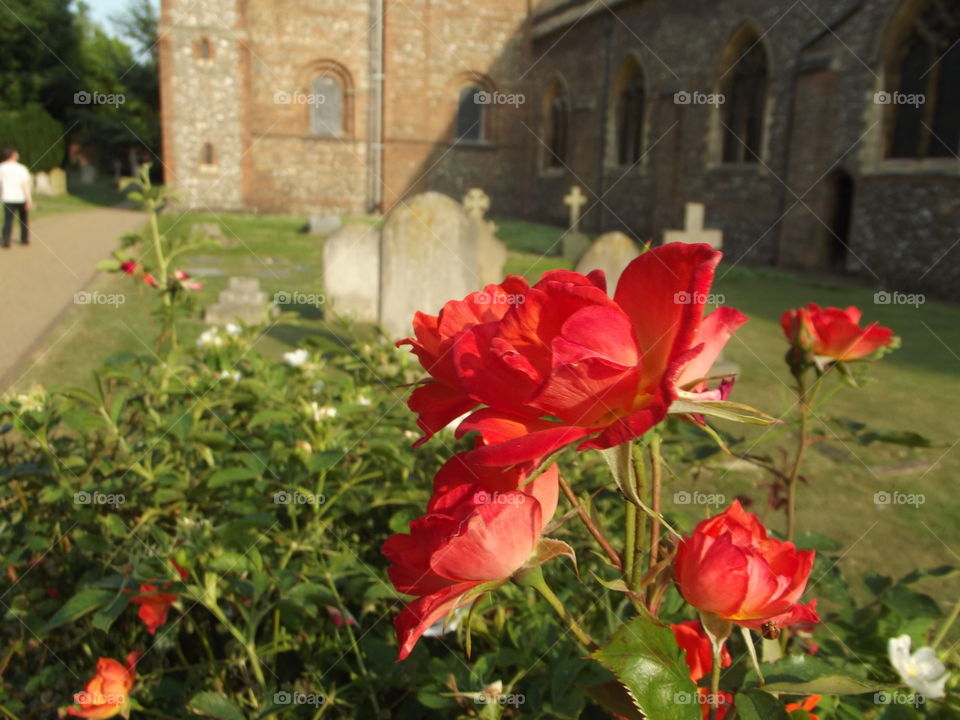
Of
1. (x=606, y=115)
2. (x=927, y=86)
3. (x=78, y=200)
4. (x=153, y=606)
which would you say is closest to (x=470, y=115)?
(x=606, y=115)

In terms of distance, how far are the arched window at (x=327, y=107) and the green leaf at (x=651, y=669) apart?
2174cm

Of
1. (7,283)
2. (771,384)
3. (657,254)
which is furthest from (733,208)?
(657,254)

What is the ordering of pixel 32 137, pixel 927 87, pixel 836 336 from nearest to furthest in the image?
pixel 836 336, pixel 927 87, pixel 32 137

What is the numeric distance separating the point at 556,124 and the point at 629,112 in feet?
12.6

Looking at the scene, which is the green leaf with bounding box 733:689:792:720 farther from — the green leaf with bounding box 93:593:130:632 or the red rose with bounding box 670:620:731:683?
the green leaf with bounding box 93:593:130:632

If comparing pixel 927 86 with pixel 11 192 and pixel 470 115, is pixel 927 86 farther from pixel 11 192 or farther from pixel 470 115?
pixel 470 115

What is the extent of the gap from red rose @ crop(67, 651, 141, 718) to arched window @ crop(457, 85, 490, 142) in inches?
856

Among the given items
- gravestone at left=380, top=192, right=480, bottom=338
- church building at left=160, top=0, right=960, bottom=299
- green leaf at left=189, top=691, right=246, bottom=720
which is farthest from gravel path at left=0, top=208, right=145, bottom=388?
green leaf at left=189, top=691, right=246, bottom=720

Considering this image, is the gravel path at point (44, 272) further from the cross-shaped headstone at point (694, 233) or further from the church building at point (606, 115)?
the cross-shaped headstone at point (694, 233)

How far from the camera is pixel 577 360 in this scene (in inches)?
21.6

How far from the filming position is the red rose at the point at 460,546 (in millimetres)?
606

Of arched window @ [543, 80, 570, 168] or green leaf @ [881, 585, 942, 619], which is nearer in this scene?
green leaf @ [881, 585, 942, 619]

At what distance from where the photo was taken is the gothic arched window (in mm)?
10438

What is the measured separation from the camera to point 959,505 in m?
3.86
